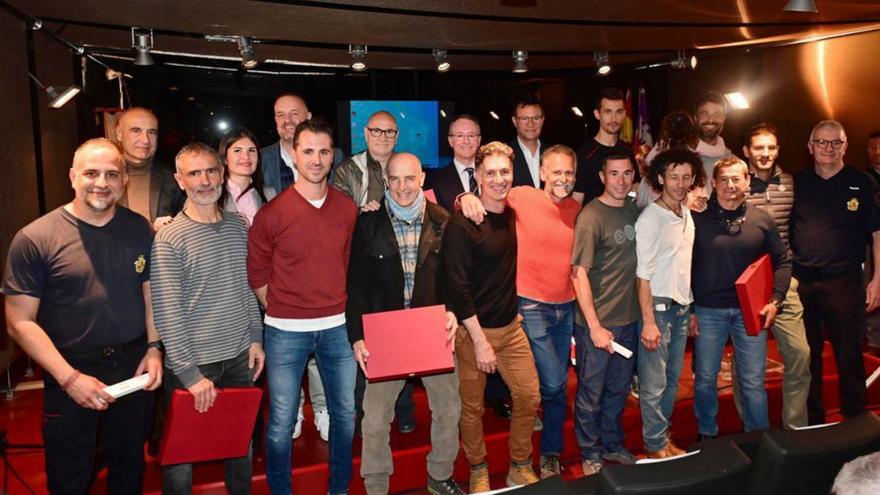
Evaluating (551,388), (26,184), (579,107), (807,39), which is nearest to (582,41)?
(807,39)

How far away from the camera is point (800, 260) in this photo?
3.72m

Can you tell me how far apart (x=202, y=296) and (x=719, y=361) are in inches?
103

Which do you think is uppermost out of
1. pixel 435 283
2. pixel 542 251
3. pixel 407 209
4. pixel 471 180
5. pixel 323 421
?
pixel 471 180

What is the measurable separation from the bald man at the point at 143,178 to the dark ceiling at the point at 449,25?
2.94 ft

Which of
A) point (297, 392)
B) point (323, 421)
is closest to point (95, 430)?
point (297, 392)

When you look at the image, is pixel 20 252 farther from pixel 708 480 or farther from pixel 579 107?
pixel 579 107

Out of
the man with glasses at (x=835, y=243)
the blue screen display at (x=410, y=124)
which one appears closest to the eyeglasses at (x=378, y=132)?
the man with glasses at (x=835, y=243)

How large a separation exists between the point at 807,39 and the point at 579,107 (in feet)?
8.98

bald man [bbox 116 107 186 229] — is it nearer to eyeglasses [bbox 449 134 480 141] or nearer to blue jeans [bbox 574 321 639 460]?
eyeglasses [bbox 449 134 480 141]

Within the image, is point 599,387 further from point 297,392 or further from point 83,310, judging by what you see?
point 83,310

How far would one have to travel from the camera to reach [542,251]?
318 cm

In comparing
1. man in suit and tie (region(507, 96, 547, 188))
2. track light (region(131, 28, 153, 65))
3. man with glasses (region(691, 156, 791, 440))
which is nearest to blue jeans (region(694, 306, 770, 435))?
man with glasses (region(691, 156, 791, 440))

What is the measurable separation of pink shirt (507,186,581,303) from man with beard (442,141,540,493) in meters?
0.13

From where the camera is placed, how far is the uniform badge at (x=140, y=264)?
2.52 meters
